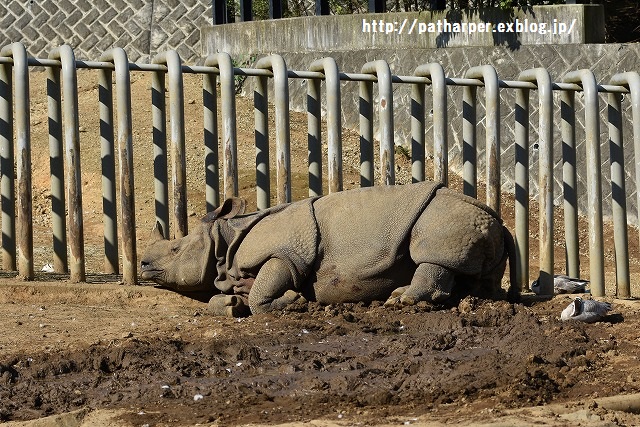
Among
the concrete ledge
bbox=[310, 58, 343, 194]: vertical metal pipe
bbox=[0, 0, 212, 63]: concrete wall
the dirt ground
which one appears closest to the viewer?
the dirt ground

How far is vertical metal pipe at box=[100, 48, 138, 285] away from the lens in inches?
355

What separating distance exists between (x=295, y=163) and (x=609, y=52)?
3.91m

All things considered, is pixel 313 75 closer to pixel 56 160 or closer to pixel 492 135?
pixel 492 135

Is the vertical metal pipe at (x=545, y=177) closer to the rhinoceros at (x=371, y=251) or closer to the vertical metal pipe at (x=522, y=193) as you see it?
the vertical metal pipe at (x=522, y=193)

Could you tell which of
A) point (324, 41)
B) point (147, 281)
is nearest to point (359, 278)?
point (147, 281)

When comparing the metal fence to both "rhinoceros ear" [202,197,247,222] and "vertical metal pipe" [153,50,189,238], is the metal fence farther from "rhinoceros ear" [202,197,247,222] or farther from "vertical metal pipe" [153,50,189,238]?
"rhinoceros ear" [202,197,247,222]

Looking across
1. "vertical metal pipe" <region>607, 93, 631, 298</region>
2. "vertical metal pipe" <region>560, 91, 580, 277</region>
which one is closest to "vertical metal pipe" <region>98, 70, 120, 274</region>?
"vertical metal pipe" <region>560, 91, 580, 277</region>

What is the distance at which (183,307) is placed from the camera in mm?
8867

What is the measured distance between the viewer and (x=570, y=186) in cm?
944

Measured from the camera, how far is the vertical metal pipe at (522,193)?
368 inches

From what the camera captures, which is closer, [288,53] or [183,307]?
[183,307]

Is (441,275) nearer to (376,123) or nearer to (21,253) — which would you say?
(21,253)

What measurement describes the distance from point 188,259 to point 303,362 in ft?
6.34

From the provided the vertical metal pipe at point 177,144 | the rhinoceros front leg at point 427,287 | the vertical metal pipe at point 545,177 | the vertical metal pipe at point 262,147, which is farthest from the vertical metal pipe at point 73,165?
the vertical metal pipe at point 545,177
